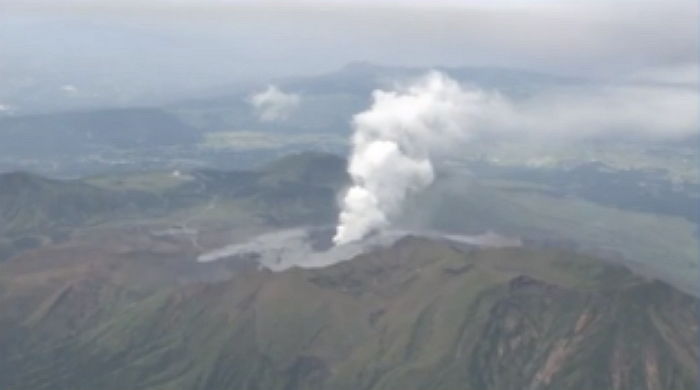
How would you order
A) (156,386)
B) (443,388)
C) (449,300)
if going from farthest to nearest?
(449,300)
(156,386)
(443,388)

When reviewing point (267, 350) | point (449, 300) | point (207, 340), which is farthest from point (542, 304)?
point (207, 340)

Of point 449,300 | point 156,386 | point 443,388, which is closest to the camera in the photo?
point 443,388

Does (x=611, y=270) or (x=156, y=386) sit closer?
(x=156, y=386)

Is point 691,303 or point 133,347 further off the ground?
point 691,303

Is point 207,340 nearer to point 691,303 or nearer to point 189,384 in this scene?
point 189,384

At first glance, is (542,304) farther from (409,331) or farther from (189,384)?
(189,384)

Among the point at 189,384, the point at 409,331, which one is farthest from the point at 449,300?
the point at 189,384
